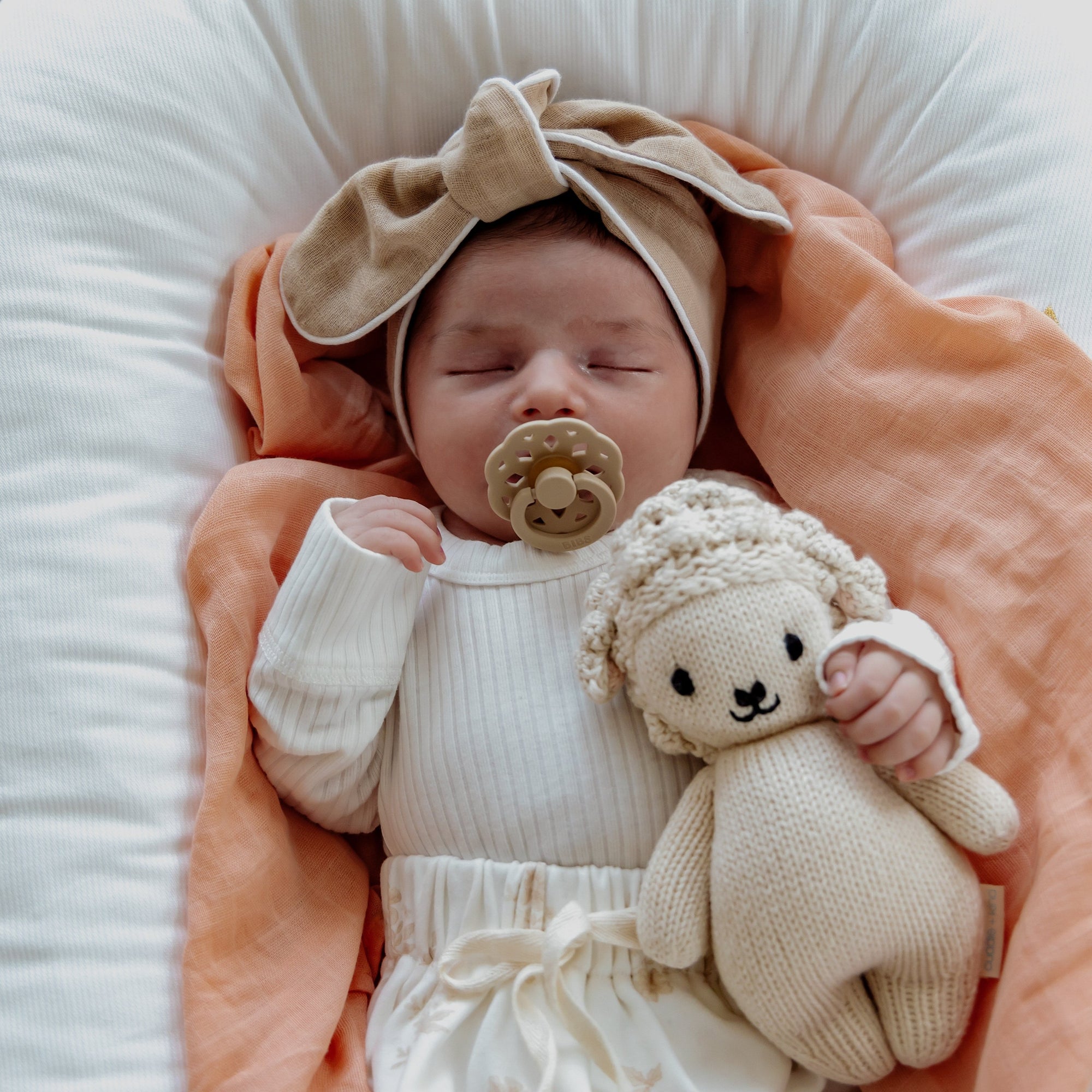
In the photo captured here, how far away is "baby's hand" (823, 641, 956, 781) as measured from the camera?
86cm

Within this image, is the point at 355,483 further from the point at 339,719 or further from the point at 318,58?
the point at 318,58

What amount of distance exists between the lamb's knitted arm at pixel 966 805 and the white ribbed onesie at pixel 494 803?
10 centimetres

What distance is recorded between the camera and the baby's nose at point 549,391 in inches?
41.6

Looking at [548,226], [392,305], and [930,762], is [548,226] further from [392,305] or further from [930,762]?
[930,762]

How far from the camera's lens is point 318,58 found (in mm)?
1301

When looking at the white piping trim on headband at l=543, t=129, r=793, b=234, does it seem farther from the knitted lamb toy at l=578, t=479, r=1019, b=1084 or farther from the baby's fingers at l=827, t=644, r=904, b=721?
the baby's fingers at l=827, t=644, r=904, b=721

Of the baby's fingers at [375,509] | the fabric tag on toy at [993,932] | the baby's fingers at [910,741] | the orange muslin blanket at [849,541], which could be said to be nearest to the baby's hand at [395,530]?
the baby's fingers at [375,509]

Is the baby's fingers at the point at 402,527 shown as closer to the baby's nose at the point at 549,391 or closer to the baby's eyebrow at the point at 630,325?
the baby's nose at the point at 549,391

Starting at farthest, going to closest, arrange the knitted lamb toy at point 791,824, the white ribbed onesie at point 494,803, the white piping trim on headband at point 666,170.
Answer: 1. the white piping trim on headband at point 666,170
2. the white ribbed onesie at point 494,803
3. the knitted lamb toy at point 791,824

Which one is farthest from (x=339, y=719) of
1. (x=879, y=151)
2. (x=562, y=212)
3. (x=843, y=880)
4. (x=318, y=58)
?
(x=879, y=151)

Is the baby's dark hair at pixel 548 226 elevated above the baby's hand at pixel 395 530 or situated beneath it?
elevated above

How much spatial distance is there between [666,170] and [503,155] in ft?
0.60

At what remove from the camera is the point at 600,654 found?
3.12 ft

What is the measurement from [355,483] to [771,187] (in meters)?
0.62
